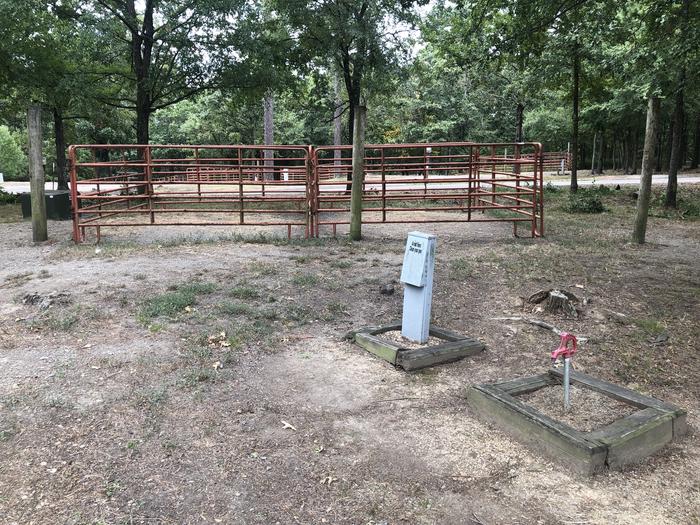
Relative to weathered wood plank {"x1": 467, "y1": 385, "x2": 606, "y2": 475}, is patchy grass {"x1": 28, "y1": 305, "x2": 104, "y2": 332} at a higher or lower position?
higher

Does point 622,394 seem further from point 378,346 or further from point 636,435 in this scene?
point 378,346

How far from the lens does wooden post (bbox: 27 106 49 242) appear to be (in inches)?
340

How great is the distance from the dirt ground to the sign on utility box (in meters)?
0.46

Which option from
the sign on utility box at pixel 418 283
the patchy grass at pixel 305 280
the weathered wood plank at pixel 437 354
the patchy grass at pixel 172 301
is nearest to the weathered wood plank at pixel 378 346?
the weathered wood plank at pixel 437 354

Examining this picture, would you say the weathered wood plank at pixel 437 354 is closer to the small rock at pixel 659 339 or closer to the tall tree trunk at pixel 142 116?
the small rock at pixel 659 339

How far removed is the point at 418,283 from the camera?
442 centimetres

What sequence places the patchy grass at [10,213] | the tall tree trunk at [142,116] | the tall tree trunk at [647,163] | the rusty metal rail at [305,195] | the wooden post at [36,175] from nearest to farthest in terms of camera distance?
the tall tree trunk at [647,163] < the wooden post at [36,175] < the rusty metal rail at [305,195] < the patchy grass at [10,213] < the tall tree trunk at [142,116]

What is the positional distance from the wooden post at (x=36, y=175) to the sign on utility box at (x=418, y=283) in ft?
21.5

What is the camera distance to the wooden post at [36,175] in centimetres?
864

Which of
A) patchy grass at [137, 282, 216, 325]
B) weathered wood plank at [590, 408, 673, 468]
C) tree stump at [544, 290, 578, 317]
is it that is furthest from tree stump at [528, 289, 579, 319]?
patchy grass at [137, 282, 216, 325]

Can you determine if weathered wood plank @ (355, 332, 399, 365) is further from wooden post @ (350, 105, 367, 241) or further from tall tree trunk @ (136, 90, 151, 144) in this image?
tall tree trunk @ (136, 90, 151, 144)

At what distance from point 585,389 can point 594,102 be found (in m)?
22.2

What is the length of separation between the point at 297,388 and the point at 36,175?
22.3 feet

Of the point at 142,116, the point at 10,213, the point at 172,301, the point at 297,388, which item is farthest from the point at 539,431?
the point at 10,213
